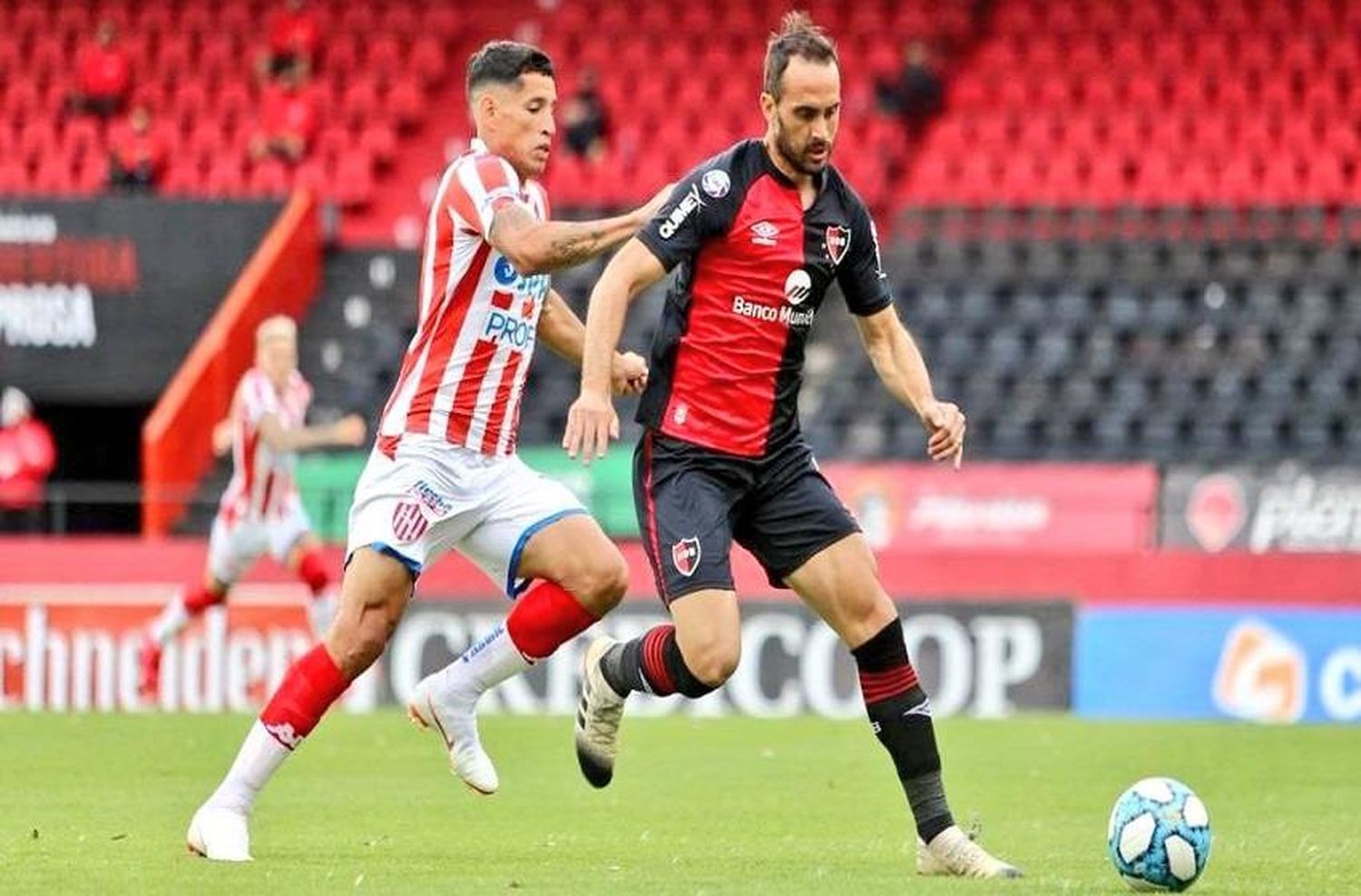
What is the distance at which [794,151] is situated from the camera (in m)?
8.64

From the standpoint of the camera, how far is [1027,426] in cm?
2339

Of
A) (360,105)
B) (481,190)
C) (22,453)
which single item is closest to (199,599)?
(22,453)

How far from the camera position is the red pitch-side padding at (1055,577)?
1875cm

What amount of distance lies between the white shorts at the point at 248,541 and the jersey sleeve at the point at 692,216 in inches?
357

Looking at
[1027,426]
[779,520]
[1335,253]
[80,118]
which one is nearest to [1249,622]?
[1027,426]

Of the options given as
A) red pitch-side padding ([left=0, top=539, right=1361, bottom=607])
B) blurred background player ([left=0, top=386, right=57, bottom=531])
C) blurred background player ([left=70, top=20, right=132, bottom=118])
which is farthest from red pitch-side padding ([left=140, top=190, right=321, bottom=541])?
blurred background player ([left=70, top=20, right=132, bottom=118])

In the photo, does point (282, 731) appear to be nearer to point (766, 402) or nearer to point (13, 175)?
point (766, 402)

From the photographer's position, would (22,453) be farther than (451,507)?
Yes

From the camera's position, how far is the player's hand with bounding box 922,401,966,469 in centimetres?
866

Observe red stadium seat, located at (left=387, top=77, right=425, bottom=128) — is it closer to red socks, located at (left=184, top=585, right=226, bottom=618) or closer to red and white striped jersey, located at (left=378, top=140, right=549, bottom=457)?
red socks, located at (left=184, top=585, right=226, bottom=618)

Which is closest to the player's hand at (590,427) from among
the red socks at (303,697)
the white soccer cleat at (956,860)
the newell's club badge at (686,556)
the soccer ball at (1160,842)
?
the newell's club badge at (686,556)

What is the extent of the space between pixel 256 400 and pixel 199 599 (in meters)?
1.30

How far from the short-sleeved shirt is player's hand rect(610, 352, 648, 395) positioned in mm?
102

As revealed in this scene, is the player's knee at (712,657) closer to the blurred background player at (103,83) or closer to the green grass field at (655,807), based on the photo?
the green grass field at (655,807)
